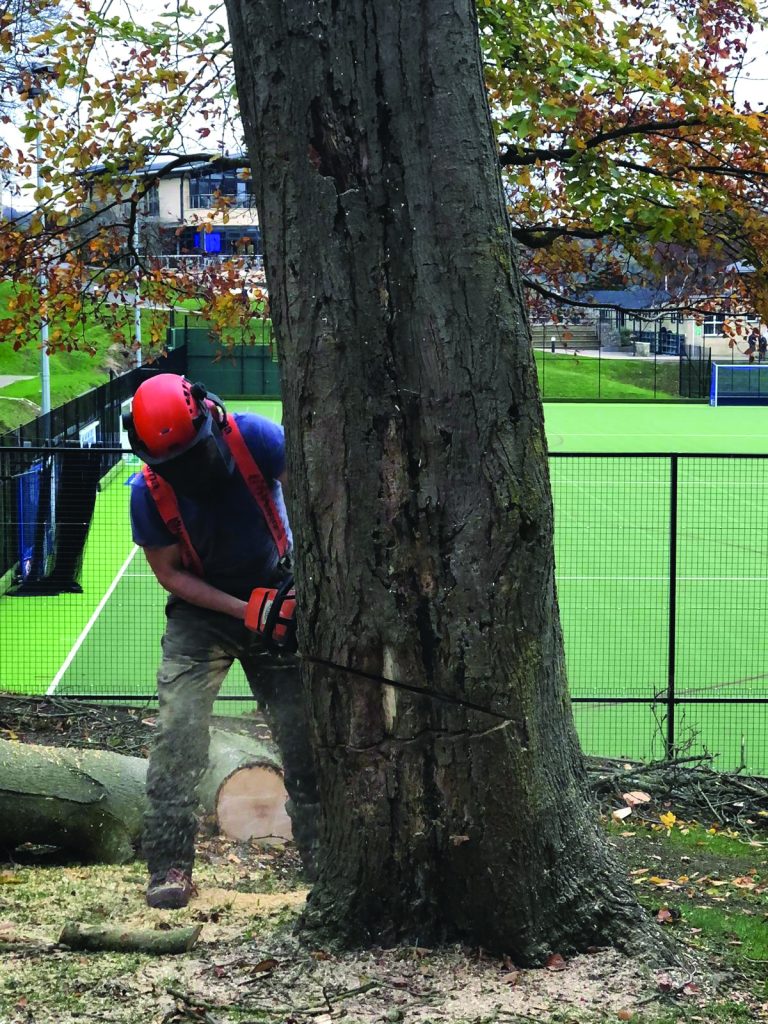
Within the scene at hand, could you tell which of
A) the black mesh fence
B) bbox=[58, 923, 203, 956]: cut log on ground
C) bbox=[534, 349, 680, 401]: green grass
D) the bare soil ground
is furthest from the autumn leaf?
bbox=[534, 349, 680, 401]: green grass

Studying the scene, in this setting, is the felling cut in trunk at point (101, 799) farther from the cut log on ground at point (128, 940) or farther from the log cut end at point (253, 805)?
the cut log on ground at point (128, 940)

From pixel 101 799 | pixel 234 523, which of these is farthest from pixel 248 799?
pixel 234 523

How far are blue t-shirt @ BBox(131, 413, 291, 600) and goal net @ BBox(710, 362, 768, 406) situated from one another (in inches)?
1915

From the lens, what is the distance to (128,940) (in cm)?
340

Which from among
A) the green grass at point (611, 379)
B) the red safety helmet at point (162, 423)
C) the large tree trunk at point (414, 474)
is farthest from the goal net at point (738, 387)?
the large tree trunk at point (414, 474)

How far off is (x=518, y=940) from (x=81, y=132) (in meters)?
6.95

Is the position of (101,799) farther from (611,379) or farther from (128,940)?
(611,379)

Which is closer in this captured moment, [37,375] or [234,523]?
[234,523]

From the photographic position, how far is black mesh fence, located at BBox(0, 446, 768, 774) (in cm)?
1045

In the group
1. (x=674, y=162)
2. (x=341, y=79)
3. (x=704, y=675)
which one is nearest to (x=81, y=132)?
(x=674, y=162)

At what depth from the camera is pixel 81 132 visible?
27.7 feet

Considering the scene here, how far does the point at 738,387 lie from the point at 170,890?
50.8 m

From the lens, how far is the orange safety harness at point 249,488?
452 centimetres

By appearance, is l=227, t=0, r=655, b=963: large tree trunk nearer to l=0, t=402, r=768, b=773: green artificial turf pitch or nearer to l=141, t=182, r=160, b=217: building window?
l=0, t=402, r=768, b=773: green artificial turf pitch
